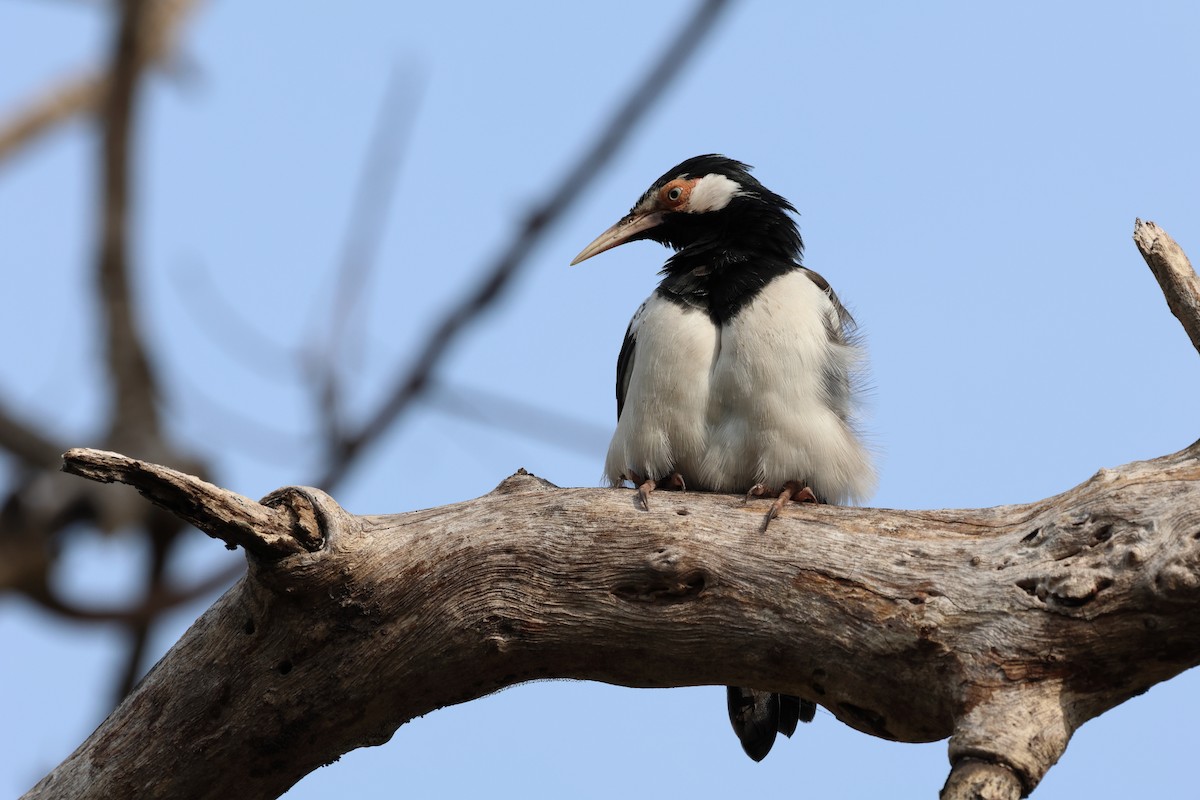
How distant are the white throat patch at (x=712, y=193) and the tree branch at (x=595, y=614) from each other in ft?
6.98

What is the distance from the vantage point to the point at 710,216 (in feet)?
21.5

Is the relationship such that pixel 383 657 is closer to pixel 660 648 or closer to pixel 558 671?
pixel 558 671

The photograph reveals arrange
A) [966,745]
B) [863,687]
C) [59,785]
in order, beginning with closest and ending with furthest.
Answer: [966,745]
[863,687]
[59,785]

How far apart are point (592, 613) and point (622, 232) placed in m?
2.78

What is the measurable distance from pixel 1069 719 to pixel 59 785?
3.20m

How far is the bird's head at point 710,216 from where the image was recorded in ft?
20.7

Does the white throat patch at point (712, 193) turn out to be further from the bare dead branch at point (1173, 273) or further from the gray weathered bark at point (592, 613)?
the bare dead branch at point (1173, 273)

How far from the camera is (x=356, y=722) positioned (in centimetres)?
459

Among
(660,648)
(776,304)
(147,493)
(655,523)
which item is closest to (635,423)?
(776,304)

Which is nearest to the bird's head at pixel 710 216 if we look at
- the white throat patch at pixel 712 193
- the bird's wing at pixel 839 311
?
Result: the white throat patch at pixel 712 193

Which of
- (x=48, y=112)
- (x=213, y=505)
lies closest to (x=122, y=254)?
(x=213, y=505)

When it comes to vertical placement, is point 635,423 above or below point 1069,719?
above

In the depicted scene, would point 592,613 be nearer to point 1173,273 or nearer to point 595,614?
point 595,614

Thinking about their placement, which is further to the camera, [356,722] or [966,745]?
[356,722]
